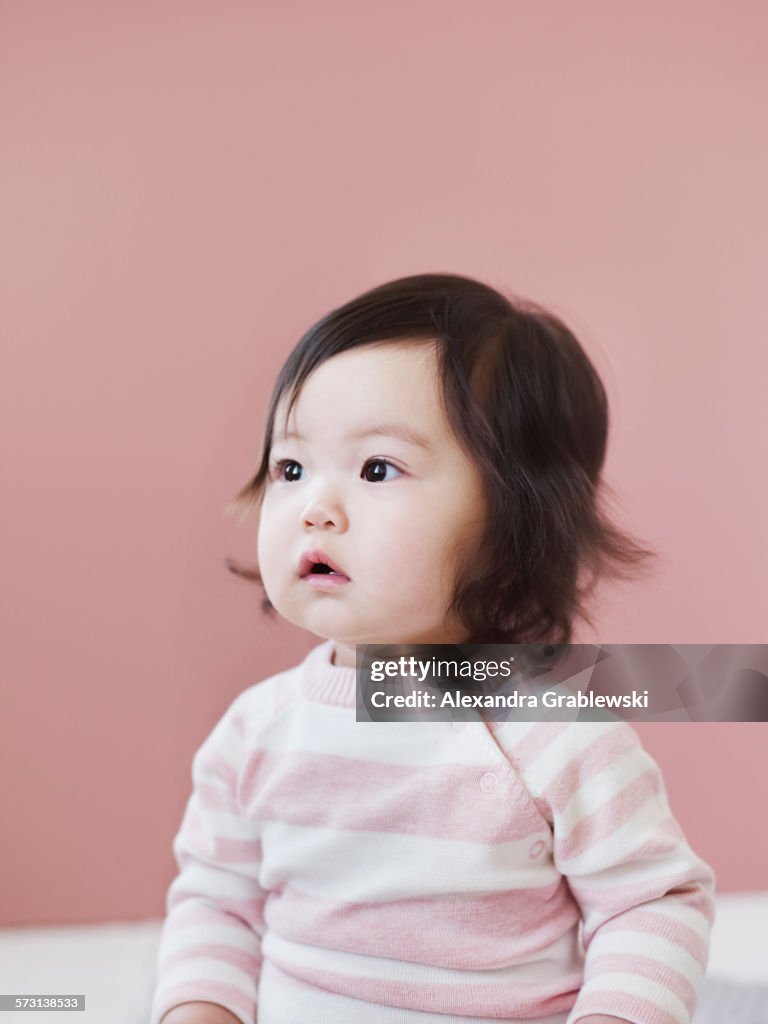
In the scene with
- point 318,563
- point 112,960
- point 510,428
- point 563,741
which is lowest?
point 112,960

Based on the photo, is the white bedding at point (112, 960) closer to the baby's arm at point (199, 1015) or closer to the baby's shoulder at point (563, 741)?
the baby's arm at point (199, 1015)

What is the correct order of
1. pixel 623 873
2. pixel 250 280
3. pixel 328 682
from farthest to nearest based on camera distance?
1. pixel 250 280
2. pixel 328 682
3. pixel 623 873

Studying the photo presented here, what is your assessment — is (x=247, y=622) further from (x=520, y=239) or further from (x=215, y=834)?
(x=520, y=239)

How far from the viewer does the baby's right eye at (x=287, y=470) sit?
844 millimetres

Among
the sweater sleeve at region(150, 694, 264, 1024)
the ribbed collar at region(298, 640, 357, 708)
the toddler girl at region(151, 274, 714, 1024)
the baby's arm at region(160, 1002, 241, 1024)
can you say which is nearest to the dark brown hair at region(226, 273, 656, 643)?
the toddler girl at region(151, 274, 714, 1024)

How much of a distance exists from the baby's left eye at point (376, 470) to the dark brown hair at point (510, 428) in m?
0.06

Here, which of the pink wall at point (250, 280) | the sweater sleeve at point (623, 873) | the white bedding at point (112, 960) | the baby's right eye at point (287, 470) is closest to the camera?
the sweater sleeve at point (623, 873)

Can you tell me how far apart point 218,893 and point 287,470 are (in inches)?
14.0

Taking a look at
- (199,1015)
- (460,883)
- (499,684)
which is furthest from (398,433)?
(199,1015)

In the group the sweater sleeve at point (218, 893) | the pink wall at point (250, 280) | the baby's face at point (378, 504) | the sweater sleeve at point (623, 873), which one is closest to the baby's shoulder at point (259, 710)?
the sweater sleeve at point (218, 893)

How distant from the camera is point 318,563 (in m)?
0.81

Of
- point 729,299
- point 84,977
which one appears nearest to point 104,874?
point 84,977

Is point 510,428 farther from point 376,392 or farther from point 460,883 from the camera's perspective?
point 460,883

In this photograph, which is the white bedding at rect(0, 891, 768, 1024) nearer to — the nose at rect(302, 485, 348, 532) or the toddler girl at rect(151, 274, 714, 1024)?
the toddler girl at rect(151, 274, 714, 1024)
